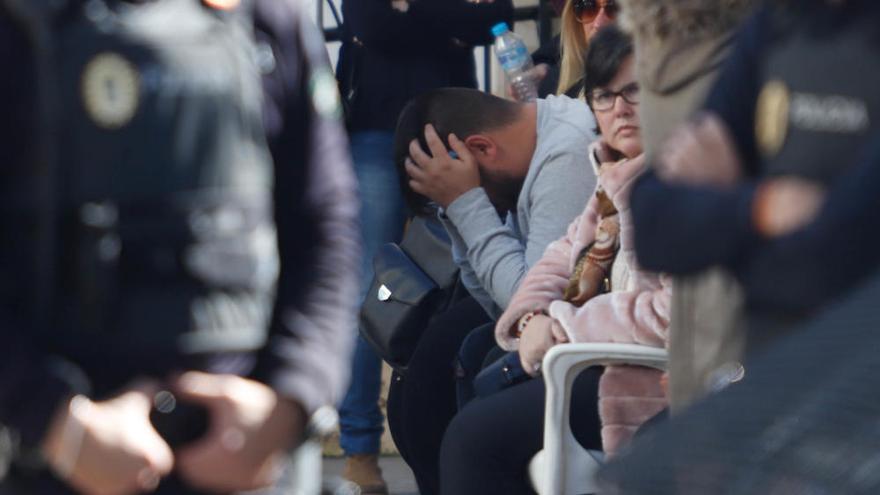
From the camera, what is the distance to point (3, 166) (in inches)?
61.8

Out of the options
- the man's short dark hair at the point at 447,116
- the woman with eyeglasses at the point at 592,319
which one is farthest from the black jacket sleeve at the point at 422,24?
the woman with eyeglasses at the point at 592,319

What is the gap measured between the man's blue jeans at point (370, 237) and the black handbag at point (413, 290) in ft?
0.81

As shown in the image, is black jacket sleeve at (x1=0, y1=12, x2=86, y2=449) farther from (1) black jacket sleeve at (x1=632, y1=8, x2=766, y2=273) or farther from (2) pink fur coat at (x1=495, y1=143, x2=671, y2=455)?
(2) pink fur coat at (x1=495, y1=143, x2=671, y2=455)

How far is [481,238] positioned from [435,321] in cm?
47

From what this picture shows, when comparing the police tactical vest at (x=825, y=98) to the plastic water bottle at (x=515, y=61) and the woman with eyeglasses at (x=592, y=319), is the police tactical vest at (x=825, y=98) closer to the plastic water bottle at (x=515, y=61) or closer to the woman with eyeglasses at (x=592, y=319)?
the woman with eyeglasses at (x=592, y=319)

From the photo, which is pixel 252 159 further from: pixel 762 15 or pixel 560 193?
pixel 560 193

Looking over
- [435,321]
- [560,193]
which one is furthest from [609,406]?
[435,321]

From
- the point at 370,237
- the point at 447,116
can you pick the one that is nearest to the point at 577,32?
the point at 447,116

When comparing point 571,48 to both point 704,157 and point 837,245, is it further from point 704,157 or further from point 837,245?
point 837,245

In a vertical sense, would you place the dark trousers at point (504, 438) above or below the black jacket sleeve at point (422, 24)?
below

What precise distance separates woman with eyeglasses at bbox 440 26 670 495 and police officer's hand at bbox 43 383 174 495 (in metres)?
1.93

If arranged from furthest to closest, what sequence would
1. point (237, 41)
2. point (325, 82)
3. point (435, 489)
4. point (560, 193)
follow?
point (435, 489) < point (560, 193) < point (325, 82) < point (237, 41)

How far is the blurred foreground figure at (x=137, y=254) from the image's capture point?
1.54 metres

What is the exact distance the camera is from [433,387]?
182 inches
